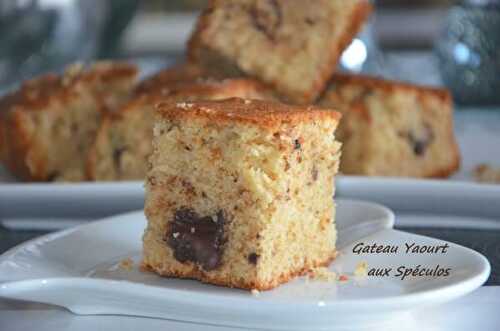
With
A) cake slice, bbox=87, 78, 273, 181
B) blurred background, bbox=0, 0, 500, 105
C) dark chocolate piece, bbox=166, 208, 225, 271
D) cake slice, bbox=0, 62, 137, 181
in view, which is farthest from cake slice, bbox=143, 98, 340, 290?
blurred background, bbox=0, 0, 500, 105

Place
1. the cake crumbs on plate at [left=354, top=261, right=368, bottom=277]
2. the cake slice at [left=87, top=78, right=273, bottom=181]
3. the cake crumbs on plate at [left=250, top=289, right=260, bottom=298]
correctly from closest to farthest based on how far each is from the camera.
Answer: the cake crumbs on plate at [left=250, top=289, right=260, bottom=298] → the cake crumbs on plate at [left=354, top=261, right=368, bottom=277] → the cake slice at [left=87, top=78, right=273, bottom=181]

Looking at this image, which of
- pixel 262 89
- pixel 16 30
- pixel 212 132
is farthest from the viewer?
pixel 16 30

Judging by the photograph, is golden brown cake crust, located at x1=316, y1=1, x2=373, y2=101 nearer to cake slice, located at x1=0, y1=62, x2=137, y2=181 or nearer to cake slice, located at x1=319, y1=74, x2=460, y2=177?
cake slice, located at x1=319, y1=74, x2=460, y2=177

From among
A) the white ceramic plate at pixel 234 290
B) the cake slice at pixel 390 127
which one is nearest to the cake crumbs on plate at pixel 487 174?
the cake slice at pixel 390 127

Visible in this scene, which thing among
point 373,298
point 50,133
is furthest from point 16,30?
point 373,298

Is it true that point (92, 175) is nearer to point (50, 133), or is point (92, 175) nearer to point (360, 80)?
point (50, 133)
